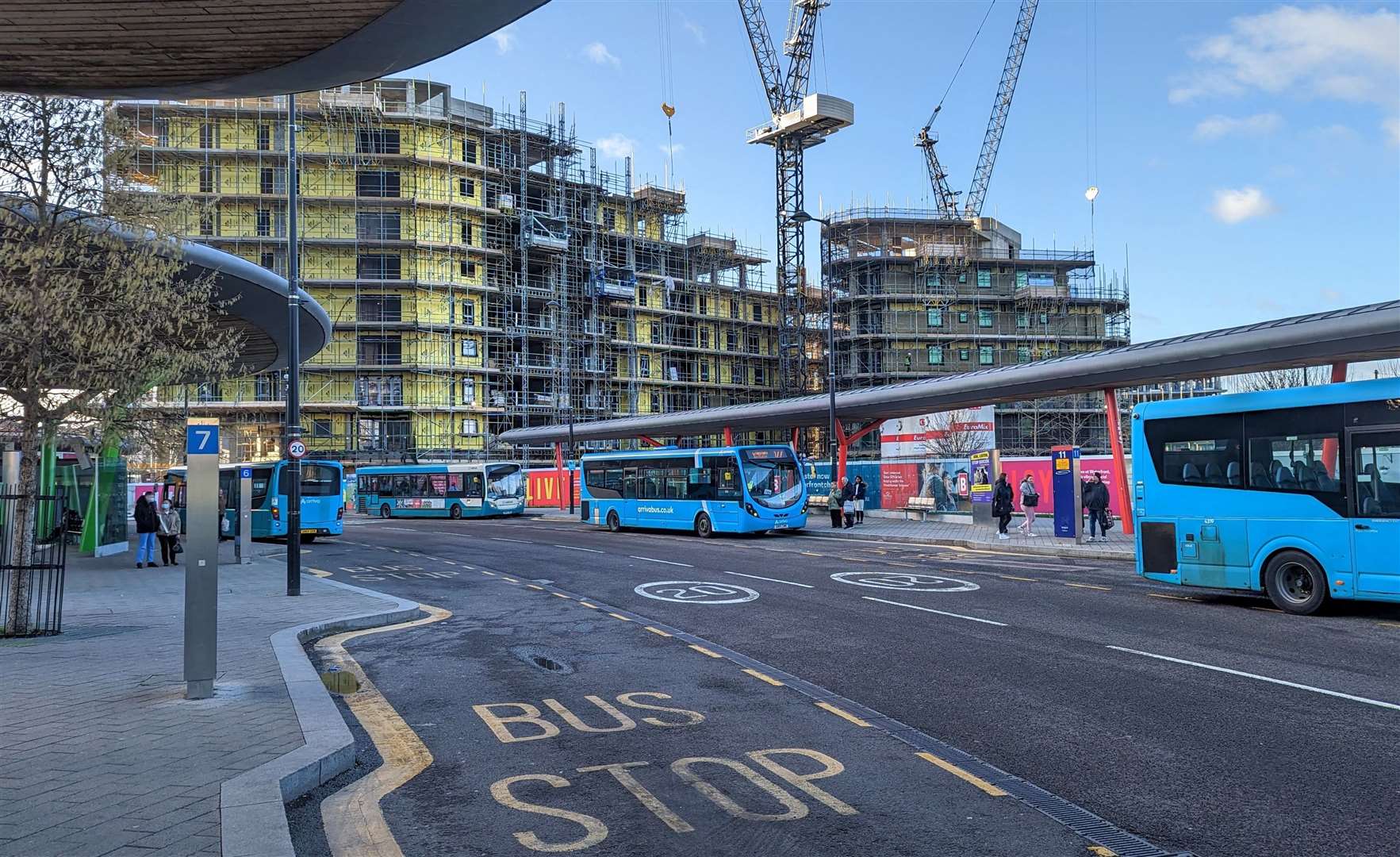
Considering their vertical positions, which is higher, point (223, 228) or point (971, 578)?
point (223, 228)

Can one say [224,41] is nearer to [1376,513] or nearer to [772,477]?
[1376,513]

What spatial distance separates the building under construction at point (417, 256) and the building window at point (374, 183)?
0.11 m

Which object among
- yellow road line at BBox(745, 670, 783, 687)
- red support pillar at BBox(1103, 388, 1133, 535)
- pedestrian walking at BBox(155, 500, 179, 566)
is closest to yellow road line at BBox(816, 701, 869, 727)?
yellow road line at BBox(745, 670, 783, 687)

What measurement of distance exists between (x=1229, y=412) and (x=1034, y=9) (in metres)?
89.7

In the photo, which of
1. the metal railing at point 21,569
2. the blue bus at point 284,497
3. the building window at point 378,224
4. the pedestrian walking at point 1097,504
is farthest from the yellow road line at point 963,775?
the building window at point 378,224

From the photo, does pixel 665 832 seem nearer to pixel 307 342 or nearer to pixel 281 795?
pixel 281 795

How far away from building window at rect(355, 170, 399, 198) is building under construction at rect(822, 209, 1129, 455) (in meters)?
34.8

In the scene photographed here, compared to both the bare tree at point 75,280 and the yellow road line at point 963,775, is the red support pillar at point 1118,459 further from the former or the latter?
the bare tree at point 75,280

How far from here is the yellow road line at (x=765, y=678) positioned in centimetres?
882

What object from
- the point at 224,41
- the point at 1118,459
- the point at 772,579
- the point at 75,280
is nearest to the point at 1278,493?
the point at 772,579

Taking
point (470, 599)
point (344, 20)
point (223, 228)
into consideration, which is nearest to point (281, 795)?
point (344, 20)

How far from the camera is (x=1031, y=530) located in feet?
100

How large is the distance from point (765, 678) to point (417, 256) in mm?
57978

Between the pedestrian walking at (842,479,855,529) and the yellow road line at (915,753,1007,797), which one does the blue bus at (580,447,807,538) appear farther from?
the yellow road line at (915,753,1007,797)
